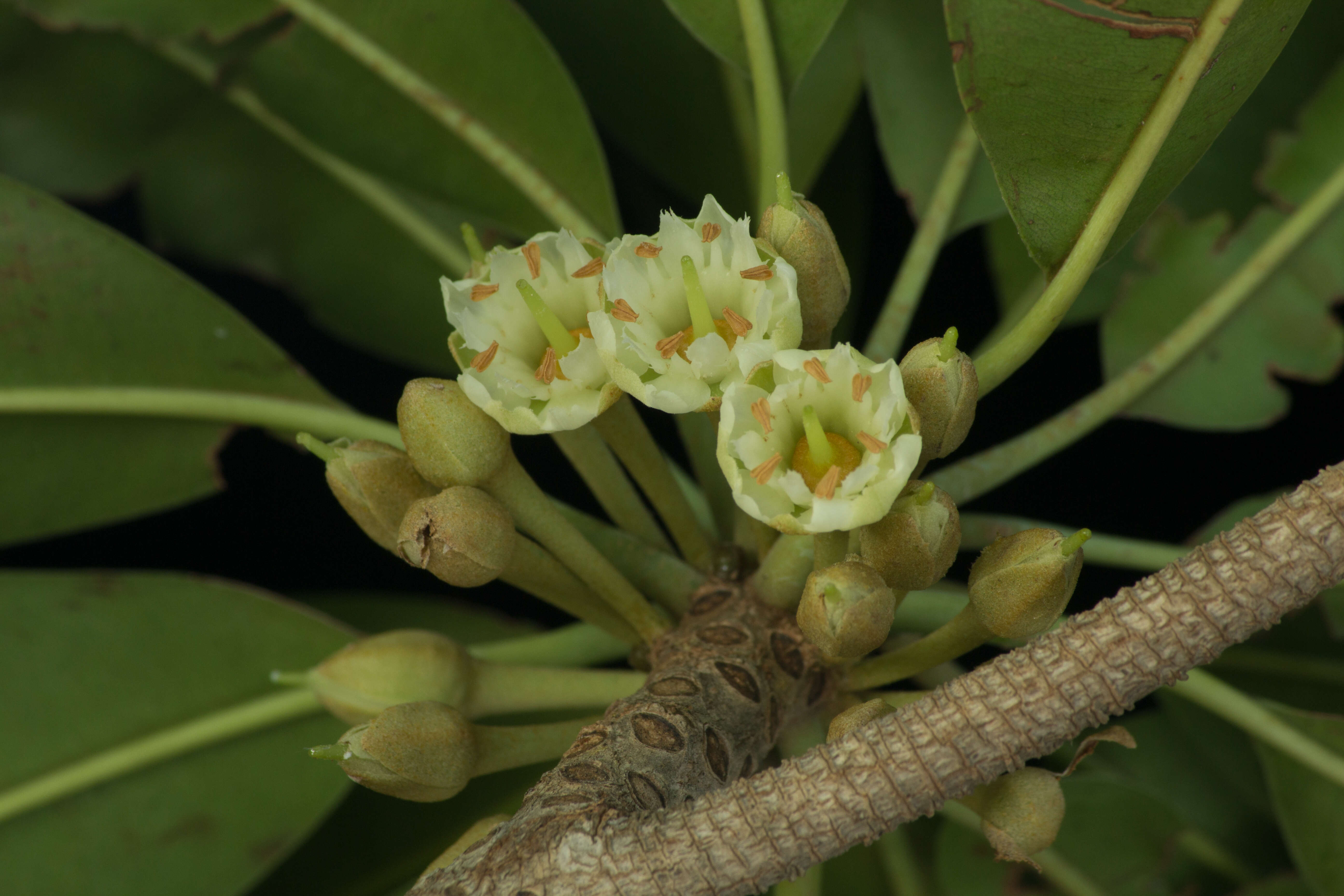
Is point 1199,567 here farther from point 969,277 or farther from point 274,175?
point 274,175

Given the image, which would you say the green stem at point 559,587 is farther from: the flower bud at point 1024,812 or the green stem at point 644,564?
Result: the flower bud at point 1024,812

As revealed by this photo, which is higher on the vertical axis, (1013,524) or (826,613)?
(1013,524)

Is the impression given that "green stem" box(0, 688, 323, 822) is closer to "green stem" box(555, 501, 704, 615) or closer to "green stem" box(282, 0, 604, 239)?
"green stem" box(555, 501, 704, 615)

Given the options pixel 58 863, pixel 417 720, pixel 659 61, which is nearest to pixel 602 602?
pixel 417 720

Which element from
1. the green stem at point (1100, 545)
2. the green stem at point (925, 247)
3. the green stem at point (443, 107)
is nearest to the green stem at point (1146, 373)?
the green stem at point (1100, 545)

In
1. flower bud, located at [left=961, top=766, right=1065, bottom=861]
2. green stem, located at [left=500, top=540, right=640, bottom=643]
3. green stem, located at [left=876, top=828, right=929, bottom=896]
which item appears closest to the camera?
flower bud, located at [left=961, top=766, right=1065, bottom=861]

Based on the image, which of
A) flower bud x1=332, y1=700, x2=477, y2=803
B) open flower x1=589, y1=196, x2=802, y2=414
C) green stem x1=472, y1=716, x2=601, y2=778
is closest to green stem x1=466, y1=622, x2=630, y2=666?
green stem x1=472, y1=716, x2=601, y2=778
